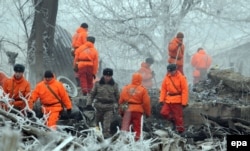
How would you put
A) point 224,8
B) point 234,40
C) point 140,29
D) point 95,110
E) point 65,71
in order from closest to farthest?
point 95,110 < point 65,71 < point 140,29 < point 224,8 < point 234,40

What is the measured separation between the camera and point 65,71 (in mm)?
17328

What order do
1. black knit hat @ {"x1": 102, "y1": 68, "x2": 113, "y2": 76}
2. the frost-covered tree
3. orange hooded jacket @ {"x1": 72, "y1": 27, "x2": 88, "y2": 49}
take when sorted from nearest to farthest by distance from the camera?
1. black knit hat @ {"x1": 102, "y1": 68, "x2": 113, "y2": 76}
2. orange hooded jacket @ {"x1": 72, "y1": 27, "x2": 88, "y2": 49}
3. the frost-covered tree

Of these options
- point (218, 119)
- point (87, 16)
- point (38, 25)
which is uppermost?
point (87, 16)

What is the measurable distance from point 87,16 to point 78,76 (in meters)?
9.76

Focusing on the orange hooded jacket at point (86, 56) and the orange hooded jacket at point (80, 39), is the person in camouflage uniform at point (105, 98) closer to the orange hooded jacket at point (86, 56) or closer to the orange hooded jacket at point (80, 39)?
the orange hooded jacket at point (86, 56)

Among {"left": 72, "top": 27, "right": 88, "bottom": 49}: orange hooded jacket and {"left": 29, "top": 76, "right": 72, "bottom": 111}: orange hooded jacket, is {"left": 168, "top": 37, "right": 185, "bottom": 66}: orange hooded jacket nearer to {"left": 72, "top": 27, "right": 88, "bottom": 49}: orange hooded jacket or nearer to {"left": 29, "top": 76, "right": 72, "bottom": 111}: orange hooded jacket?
{"left": 72, "top": 27, "right": 88, "bottom": 49}: orange hooded jacket

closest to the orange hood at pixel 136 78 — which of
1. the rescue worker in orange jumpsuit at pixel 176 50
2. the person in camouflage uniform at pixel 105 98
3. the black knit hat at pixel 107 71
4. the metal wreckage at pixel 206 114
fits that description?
the person in camouflage uniform at pixel 105 98

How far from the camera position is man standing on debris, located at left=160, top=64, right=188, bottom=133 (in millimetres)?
11211

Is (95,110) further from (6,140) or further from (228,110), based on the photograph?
(6,140)

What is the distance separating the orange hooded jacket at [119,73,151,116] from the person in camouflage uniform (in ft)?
0.62

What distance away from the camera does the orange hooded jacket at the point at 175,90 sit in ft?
36.6

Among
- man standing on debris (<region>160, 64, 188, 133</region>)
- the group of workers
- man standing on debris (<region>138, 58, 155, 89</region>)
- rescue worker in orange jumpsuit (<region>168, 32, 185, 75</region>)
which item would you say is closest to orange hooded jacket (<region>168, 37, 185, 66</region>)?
rescue worker in orange jumpsuit (<region>168, 32, 185, 75</region>)

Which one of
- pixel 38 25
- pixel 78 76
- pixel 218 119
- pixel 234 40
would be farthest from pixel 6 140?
pixel 234 40

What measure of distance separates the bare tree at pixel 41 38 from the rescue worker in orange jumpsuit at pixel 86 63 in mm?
2195
